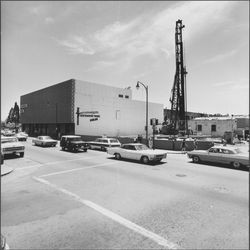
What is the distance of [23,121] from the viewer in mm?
70750

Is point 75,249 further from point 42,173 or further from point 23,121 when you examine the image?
point 23,121

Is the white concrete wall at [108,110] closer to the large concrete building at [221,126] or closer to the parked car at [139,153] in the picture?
the parked car at [139,153]

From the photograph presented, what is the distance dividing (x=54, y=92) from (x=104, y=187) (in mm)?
46710

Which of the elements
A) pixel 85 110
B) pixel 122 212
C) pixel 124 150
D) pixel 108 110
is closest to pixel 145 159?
pixel 124 150

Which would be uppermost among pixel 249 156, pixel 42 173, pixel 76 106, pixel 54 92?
pixel 54 92

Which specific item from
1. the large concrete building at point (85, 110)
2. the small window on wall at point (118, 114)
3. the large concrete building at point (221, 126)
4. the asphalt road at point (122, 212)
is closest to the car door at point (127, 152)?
the asphalt road at point (122, 212)

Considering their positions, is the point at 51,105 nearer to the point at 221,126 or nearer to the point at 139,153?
the point at 139,153

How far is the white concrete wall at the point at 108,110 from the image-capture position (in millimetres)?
47438

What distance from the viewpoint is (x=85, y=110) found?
4784 cm

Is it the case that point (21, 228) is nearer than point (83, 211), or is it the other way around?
point (21, 228)

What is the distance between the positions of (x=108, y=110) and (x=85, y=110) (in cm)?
655

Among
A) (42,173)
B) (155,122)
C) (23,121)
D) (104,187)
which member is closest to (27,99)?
(23,121)

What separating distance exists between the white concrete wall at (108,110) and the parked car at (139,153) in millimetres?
28983

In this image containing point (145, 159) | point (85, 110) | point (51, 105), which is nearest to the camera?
point (145, 159)
